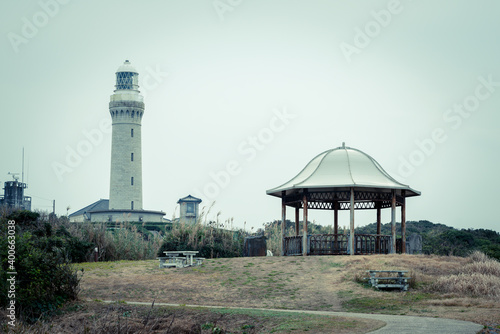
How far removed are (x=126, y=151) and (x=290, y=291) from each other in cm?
5473

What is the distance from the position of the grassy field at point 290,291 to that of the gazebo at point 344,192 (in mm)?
2976

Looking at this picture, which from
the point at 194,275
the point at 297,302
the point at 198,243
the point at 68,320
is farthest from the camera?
the point at 198,243

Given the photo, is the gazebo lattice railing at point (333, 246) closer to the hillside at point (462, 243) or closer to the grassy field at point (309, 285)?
the grassy field at point (309, 285)

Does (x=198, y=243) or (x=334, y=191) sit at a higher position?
(x=334, y=191)

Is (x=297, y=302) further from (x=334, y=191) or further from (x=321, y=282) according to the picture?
(x=334, y=191)

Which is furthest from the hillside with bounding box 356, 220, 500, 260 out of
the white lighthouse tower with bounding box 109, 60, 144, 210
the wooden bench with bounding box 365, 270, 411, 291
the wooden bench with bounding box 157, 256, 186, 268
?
the white lighthouse tower with bounding box 109, 60, 144, 210

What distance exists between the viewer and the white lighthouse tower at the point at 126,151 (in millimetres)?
75688

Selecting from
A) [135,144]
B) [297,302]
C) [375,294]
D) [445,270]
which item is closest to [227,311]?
[297,302]

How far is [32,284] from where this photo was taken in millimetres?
19922

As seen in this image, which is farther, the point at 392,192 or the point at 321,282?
the point at 392,192

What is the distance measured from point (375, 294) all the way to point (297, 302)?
2.49 m

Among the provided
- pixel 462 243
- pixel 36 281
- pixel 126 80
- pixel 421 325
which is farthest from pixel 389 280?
pixel 126 80

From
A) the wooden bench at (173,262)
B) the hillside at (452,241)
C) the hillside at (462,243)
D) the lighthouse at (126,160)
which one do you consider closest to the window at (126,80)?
the lighthouse at (126,160)

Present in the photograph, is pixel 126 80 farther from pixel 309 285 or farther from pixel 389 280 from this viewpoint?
pixel 389 280
